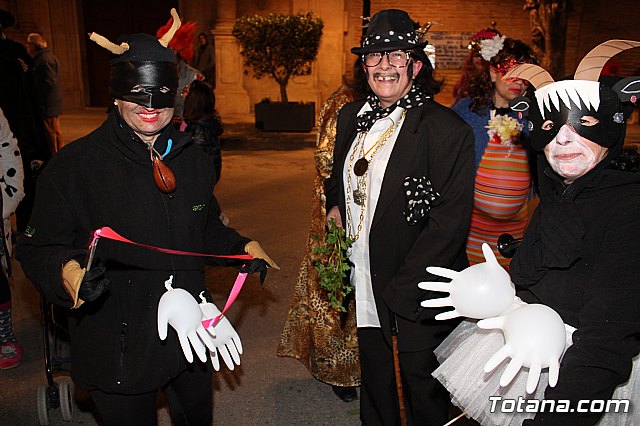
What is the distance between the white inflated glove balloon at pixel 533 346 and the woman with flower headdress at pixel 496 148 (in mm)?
1549

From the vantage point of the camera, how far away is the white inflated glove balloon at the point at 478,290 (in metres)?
1.92

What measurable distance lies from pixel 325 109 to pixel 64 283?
1.94 meters

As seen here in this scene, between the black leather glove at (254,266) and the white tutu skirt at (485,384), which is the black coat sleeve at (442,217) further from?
the black leather glove at (254,266)

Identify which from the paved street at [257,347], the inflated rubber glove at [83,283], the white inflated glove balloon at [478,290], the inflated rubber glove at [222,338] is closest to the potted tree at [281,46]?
the paved street at [257,347]

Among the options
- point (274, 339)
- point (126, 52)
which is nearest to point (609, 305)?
point (126, 52)

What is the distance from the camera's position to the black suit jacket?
2562 mm

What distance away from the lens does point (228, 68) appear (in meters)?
16.7

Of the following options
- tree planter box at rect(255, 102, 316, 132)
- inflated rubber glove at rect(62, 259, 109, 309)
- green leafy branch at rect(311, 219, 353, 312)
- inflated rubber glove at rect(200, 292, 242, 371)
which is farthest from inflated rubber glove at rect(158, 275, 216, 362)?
tree planter box at rect(255, 102, 316, 132)

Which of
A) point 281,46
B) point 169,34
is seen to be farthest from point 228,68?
point 169,34

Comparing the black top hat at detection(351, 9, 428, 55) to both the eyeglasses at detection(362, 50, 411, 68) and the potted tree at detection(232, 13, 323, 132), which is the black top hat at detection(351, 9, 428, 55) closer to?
the eyeglasses at detection(362, 50, 411, 68)

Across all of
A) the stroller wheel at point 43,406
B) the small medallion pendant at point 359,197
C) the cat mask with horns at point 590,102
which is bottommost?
the stroller wheel at point 43,406

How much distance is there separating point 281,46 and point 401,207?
11.7 metres

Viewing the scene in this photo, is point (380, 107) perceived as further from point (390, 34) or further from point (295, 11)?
point (295, 11)

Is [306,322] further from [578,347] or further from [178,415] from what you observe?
[578,347]
